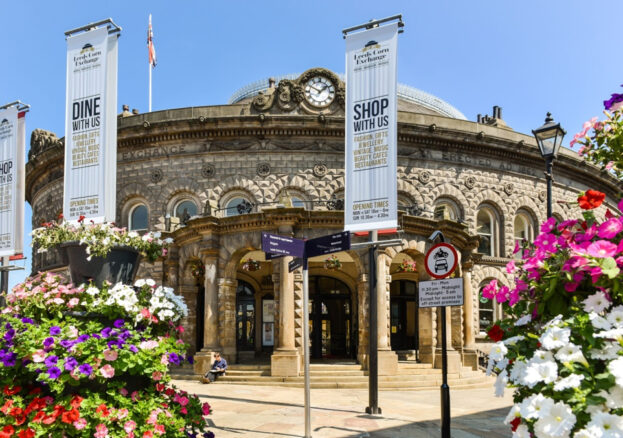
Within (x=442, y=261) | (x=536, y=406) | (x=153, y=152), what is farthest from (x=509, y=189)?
(x=536, y=406)

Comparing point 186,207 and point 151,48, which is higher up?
point 151,48

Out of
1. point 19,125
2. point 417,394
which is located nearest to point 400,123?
point 417,394

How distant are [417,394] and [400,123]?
14163mm

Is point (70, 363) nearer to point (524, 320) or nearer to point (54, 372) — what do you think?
point (54, 372)

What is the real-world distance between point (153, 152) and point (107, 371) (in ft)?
75.5

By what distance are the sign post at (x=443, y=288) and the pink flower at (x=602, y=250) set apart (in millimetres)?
5383

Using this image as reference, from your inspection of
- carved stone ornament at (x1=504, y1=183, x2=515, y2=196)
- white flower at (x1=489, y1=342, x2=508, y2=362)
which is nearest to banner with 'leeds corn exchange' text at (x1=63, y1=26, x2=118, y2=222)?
white flower at (x1=489, y1=342, x2=508, y2=362)

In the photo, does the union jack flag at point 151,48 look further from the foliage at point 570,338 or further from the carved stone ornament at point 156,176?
the foliage at point 570,338

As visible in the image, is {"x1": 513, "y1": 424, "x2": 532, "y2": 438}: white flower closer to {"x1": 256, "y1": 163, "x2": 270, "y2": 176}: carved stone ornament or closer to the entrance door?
{"x1": 256, "y1": 163, "x2": 270, "y2": 176}: carved stone ornament

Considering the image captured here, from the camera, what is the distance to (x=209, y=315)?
20797 millimetres

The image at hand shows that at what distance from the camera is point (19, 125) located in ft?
47.8

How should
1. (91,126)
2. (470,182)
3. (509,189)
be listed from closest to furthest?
(91,126)
(470,182)
(509,189)

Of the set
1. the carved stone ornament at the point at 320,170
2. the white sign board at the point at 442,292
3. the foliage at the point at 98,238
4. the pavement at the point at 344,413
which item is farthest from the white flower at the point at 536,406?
the carved stone ornament at the point at 320,170

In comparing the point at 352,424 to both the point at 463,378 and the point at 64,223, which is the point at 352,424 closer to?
the point at 64,223
